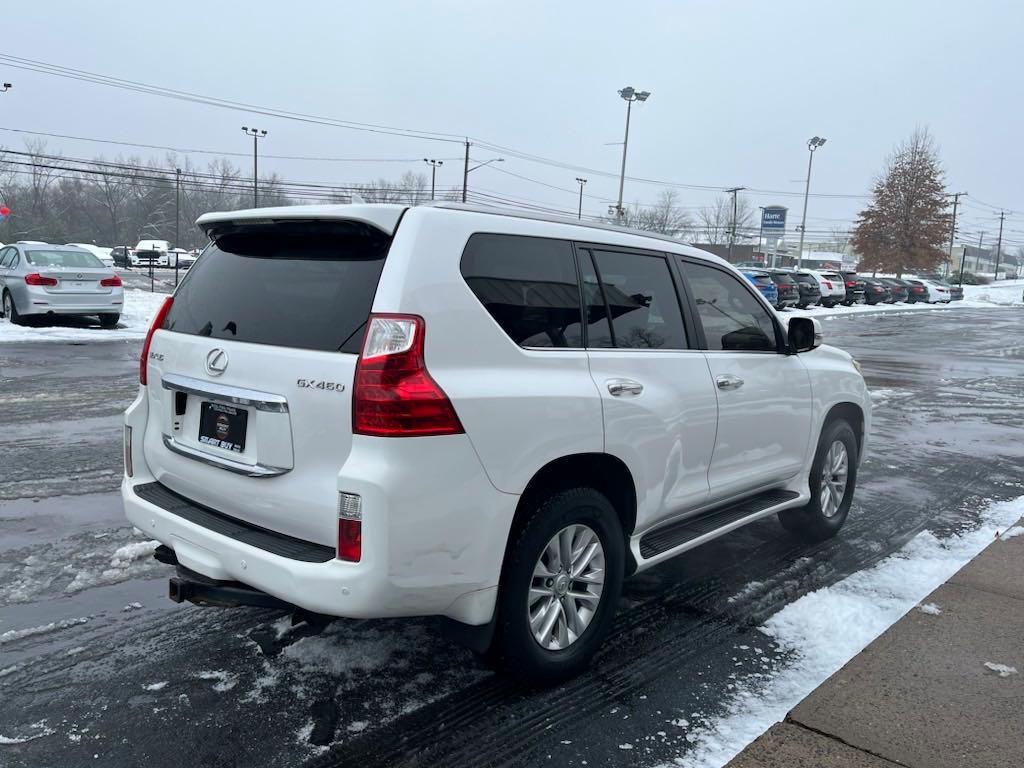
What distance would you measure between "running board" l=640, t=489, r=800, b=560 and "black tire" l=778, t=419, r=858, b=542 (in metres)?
0.36

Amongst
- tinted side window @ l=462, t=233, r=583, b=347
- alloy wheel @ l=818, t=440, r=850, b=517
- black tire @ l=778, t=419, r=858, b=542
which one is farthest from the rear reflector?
alloy wheel @ l=818, t=440, r=850, b=517

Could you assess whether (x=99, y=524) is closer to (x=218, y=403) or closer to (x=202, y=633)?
(x=202, y=633)

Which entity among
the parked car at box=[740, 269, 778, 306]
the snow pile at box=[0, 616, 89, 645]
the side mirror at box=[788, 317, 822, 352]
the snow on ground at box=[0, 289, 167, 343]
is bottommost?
the snow pile at box=[0, 616, 89, 645]

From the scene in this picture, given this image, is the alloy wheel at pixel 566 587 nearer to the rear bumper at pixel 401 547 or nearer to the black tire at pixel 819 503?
the rear bumper at pixel 401 547

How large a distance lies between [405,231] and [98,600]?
2.54 meters

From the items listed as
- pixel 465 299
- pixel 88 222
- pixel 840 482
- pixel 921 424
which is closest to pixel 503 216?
pixel 465 299

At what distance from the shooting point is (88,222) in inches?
3396

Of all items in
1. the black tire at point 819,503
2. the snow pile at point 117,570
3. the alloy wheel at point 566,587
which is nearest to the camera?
the alloy wheel at point 566,587

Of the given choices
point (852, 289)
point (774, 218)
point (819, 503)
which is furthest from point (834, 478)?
point (774, 218)

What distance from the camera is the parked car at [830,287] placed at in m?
39.9

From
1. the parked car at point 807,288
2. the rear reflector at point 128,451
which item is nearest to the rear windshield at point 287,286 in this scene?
the rear reflector at point 128,451

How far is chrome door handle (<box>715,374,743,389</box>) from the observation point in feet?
13.2

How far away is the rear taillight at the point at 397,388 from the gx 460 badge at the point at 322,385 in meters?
0.07

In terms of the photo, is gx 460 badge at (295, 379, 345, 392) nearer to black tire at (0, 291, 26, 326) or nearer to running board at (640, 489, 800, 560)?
running board at (640, 489, 800, 560)
